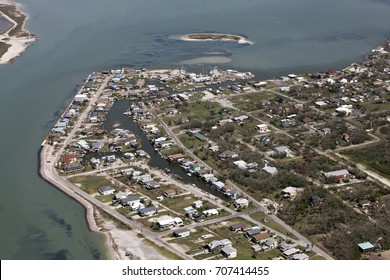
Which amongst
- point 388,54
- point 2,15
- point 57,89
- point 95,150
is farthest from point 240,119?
point 2,15

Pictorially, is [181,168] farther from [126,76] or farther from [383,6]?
[383,6]

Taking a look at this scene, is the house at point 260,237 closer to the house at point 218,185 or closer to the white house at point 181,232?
the white house at point 181,232

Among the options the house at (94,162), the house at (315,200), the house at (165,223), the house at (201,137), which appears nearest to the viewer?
the house at (165,223)

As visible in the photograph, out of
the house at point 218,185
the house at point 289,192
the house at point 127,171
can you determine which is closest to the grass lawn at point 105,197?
the house at point 127,171

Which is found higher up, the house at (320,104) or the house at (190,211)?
the house at (320,104)

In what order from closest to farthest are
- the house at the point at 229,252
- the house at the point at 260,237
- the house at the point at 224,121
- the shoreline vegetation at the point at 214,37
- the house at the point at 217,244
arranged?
the house at the point at 229,252 < the house at the point at 217,244 < the house at the point at 260,237 < the house at the point at 224,121 < the shoreline vegetation at the point at 214,37

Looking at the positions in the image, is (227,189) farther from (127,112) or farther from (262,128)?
(127,112)

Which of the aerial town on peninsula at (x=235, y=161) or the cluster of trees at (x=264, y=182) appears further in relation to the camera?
the cluster of trees at (x=264, y=182)
